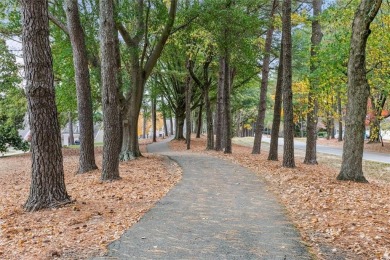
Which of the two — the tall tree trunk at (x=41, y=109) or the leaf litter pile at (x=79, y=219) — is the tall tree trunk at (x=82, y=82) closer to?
the leaf litter pile at (x=79, y=219)

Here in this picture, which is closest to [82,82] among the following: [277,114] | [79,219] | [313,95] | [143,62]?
[143,62]

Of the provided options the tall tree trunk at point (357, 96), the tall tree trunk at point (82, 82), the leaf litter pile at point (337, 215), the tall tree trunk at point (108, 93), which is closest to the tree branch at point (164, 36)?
the tall tree trunk at point (82, 82)

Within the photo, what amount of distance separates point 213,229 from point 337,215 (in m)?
2.25

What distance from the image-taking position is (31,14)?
18.8 feet

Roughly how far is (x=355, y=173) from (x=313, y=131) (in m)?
5.95

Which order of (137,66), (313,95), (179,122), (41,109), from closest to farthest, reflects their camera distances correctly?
(41,109) → (137,66) → (313,95) → (179,122)

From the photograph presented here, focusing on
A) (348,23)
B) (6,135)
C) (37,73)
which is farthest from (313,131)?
(6,135)

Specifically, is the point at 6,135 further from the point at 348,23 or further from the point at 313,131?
the point at 348,23

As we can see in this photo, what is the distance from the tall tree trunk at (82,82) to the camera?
10484 millimetres

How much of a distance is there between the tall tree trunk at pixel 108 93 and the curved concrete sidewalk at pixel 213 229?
213 cm

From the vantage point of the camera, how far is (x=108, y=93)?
30.0 feet

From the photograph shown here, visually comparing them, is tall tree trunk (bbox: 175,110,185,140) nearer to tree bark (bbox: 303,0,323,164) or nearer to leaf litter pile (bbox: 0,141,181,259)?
tree bark (bbox: 303,0,323,164)

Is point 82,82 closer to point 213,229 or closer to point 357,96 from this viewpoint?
point 213,229

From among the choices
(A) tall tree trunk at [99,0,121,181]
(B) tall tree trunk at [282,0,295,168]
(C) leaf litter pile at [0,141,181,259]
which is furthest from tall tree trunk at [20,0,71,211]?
(B) tall tree trunk at [282,0,295,168]
